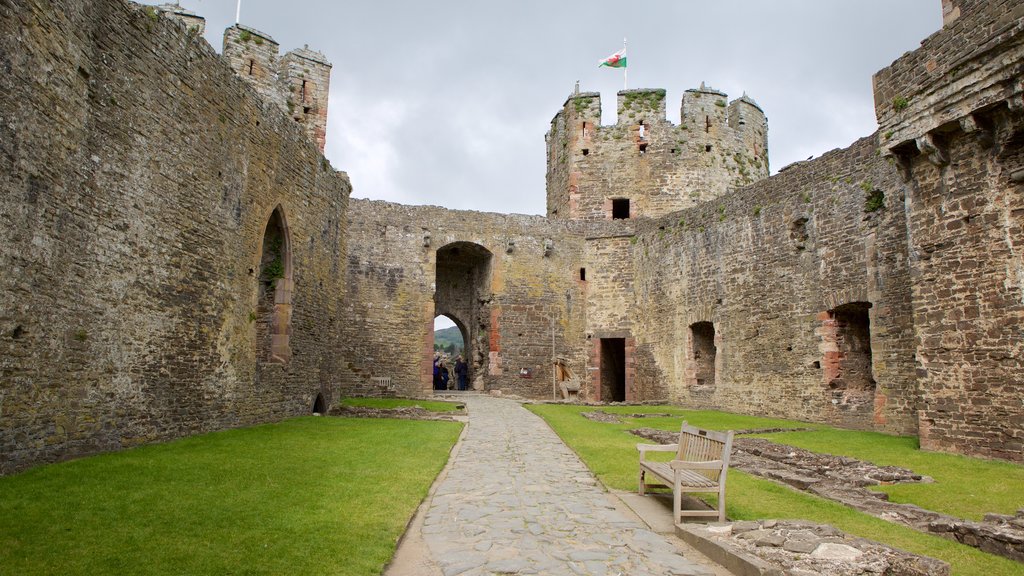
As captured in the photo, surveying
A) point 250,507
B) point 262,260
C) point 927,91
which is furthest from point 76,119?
point 927,91

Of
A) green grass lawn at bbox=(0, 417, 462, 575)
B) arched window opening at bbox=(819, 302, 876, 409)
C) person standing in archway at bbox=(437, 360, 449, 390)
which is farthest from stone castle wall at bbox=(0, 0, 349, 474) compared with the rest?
person standing in archway at bbox=(437, 360, 449, 390)

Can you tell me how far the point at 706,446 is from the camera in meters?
6.25

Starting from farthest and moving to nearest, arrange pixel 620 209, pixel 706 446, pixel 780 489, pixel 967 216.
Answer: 1. pixel 620 209
2. pixel 967 216
3. pixel 780 489
4. pixel 706 446

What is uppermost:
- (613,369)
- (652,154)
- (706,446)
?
(652,154)

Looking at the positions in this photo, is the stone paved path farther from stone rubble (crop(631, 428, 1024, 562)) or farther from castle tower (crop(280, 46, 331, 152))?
castle tower (crop(280, 46, 331, 152))

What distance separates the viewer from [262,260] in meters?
13.4

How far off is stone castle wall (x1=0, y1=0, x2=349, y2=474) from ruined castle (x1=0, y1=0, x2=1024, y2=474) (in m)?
0.03

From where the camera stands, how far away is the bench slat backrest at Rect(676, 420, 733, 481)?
224 inches

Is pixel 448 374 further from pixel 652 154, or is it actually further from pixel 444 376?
pixel 652 154

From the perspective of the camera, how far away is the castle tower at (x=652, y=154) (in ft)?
88.8

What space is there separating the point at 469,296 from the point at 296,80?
1339 centimetres

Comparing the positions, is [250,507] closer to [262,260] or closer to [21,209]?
[21,209]

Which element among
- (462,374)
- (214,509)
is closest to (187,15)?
(214,509)

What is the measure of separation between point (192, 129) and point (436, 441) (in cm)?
597
